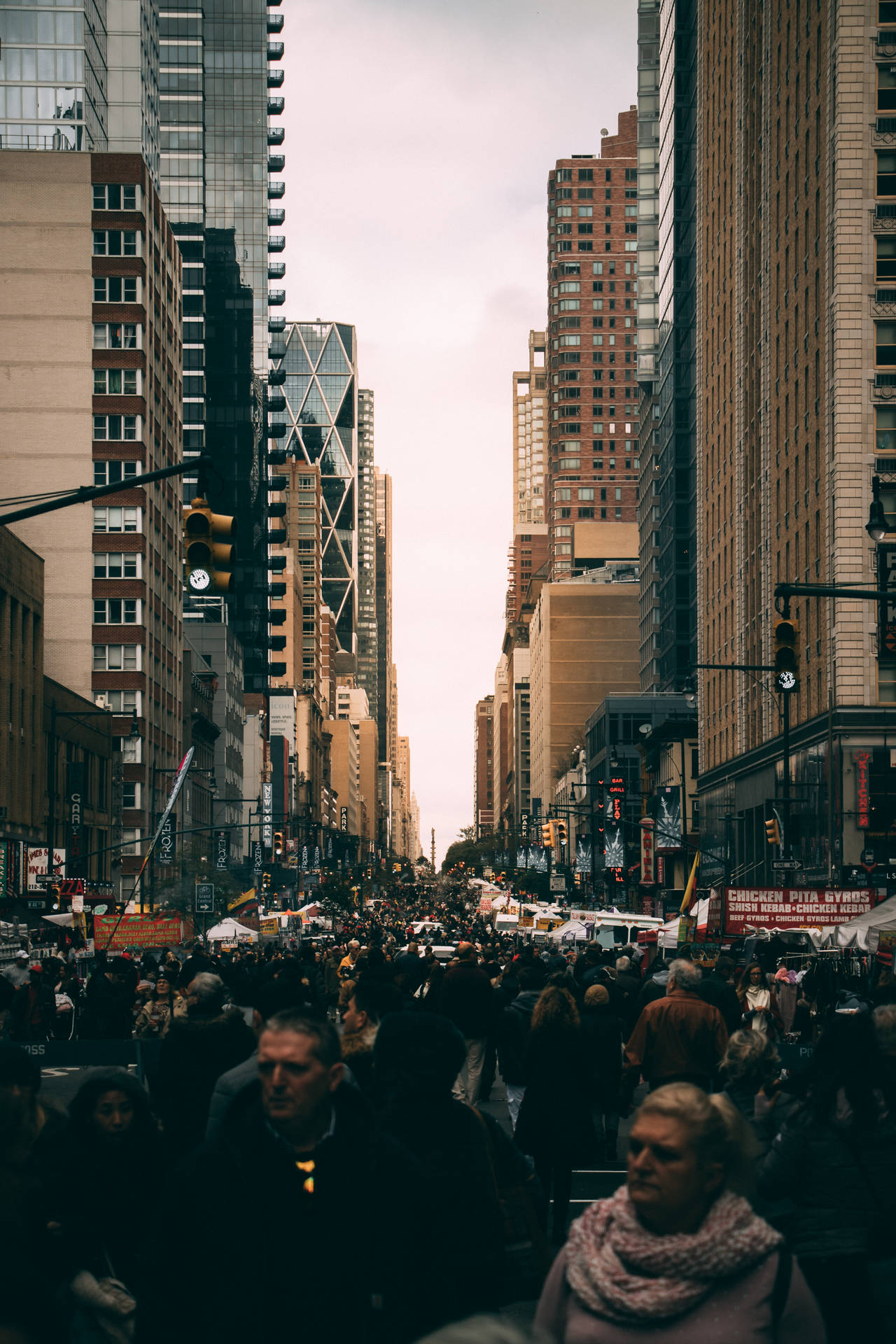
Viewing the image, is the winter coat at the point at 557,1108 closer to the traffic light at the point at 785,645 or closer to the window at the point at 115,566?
the traffic light at the point at 785,645

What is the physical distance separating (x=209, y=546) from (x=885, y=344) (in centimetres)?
4497

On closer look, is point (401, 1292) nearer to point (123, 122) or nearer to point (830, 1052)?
point (830, 1052)

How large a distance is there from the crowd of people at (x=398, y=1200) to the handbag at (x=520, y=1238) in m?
0.01

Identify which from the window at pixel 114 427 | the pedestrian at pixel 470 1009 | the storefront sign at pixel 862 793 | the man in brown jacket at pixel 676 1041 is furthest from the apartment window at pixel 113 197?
the man in brown jacket at pixel 676 1041

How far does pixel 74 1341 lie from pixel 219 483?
48.0ft

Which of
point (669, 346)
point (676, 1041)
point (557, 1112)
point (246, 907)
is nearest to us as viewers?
point (557, 1112)

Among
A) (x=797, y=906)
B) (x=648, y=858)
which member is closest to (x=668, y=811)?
(x=797, y=906)

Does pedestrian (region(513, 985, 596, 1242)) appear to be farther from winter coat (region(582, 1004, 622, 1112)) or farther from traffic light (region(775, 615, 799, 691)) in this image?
traffic light (region(775, 615, 799, 691))

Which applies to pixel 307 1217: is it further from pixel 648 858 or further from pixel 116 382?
pixel 116 382

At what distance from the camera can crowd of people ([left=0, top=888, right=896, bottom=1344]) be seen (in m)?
4.37

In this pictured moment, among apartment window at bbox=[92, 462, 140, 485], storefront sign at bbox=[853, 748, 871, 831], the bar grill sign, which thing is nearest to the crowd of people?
storefront sign at bbox=[853, 748, 871, 831]

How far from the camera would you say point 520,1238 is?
23.7ft

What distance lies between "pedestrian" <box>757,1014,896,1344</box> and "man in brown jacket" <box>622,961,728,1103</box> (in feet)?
16.2

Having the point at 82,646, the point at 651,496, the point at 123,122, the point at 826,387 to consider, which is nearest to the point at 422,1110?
the point at 826,387
